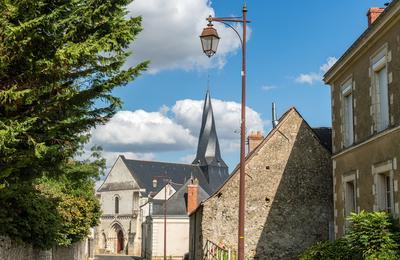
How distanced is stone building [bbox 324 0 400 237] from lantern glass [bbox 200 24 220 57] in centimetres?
362

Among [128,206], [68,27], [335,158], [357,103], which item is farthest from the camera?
[128,206]

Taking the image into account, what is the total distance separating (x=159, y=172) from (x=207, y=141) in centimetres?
940

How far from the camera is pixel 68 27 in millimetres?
7809

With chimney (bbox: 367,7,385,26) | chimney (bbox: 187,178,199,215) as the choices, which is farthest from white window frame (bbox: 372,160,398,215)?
chimney (bbox: 187,178,199,215)

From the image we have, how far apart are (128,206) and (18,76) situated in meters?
59.1

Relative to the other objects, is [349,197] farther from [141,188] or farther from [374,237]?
[141,188]

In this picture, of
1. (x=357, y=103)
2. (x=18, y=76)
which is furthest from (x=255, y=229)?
(x=18, y=76)

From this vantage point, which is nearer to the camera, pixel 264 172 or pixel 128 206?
pixel 264 172

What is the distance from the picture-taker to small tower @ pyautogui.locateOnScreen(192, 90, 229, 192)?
74.2 m

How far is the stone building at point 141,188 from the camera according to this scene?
6100 cm

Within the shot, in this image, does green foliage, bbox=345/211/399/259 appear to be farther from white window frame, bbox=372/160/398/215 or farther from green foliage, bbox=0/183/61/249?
green foliage, bbox=0/183/61/249

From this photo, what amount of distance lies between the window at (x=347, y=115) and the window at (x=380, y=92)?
1.95 meters

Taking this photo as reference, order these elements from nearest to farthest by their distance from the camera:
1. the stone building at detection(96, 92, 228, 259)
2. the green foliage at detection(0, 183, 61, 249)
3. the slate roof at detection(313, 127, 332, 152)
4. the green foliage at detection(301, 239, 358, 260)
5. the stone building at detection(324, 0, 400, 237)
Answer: the stone building at detection(324, 0, 400, 237)
the green foliage at detection(0, 183, 61, 249)
the green foliage at detection(301, 239, 358, 260)
the slate roof at detection(313, 127, 332, 152)
the stone building at detection(96, 92, 228, 259)

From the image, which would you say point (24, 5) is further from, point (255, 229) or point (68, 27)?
point (255, 229)
